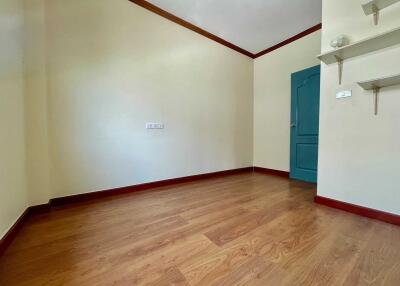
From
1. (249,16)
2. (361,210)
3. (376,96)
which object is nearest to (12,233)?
(361,210)

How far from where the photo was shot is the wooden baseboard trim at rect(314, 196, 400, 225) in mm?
1596

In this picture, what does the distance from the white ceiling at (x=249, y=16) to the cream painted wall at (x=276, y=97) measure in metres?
0.33

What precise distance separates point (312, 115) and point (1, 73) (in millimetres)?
3828

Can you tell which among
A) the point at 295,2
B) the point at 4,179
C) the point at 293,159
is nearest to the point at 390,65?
the point at 295,2

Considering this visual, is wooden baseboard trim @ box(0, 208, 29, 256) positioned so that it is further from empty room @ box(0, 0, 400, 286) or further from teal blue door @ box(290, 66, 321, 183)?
teal blue door @ box(290, 66, 321, 183)

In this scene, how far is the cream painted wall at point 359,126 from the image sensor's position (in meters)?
1.61

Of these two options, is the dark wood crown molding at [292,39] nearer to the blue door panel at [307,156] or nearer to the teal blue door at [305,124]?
the teal blue door at [305,124]

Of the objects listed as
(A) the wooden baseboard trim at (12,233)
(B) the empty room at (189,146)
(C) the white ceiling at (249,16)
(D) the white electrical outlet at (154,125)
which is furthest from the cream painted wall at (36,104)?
(C) the white ceiling at (249,16)

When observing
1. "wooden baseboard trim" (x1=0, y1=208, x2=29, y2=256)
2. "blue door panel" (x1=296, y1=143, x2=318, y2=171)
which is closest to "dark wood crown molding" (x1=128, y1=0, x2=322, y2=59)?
"blue door panel" (x1=296, y1=143, x2=318, y2=171)

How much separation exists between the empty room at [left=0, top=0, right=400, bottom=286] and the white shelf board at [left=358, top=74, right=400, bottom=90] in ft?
0.06

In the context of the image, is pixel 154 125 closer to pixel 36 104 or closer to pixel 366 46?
pixel 36 104

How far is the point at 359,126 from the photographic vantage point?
1.80 metres

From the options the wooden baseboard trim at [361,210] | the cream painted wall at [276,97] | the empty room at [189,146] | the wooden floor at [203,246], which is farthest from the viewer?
the cream painted wall at [276,97]

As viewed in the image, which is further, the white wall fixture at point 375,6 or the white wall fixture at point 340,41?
the white wall fixture at point 340,41
